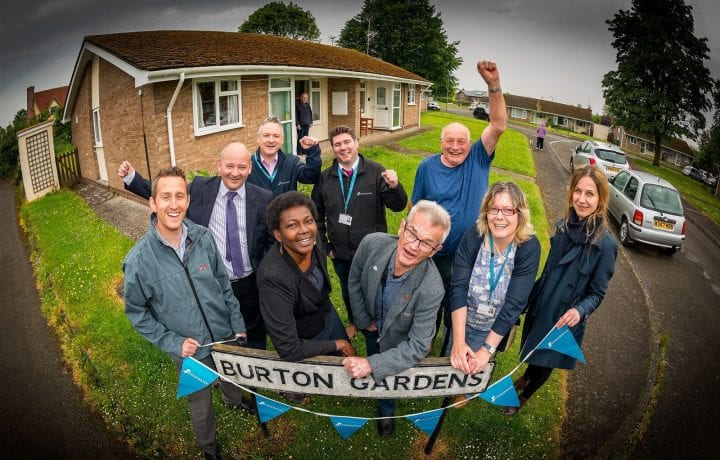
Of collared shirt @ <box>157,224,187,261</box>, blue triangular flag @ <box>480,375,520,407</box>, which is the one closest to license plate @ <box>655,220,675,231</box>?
blue triangular flag @ <box>480,375,520,407</box>

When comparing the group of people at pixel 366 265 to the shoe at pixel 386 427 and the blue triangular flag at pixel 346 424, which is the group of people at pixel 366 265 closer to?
the shoe at pixel 386 427

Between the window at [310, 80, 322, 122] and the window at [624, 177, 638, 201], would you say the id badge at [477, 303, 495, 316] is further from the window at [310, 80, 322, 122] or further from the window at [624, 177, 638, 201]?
the window at [310, 80, 322, 122]

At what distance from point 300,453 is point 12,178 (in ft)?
59.9

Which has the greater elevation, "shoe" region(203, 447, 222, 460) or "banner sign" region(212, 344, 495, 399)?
"banner sign" region(212, 344, 495, 399)

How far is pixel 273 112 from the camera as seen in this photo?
1242 centimetres

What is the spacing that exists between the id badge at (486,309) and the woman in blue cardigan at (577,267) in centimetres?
40

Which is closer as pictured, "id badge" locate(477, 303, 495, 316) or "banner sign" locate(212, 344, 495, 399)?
"banner sign" locate(212, 344, 495, 399)

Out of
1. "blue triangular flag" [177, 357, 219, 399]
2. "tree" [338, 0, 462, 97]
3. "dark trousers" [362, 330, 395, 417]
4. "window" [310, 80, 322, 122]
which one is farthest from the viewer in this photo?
"tree" [338, 0, 462, 97]

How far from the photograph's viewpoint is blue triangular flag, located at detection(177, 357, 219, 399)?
8.47 feet

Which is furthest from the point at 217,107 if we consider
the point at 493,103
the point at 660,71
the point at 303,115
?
the point at 660,71

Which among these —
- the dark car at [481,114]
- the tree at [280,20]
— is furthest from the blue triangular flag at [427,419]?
the tree at [280,20]

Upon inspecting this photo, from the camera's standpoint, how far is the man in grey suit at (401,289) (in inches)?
96.1

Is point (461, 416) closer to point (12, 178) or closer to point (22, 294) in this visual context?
point (22, 294)

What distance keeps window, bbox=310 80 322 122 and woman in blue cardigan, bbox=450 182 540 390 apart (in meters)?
13.8
